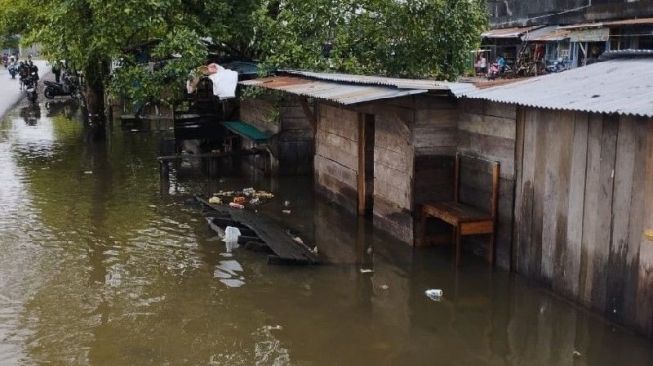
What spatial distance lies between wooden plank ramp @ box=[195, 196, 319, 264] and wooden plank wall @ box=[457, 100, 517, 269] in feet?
8.21

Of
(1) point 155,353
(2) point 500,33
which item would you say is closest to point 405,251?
(1) point 155,353

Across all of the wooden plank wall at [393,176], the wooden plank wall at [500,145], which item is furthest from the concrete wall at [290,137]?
the wooden plank wall at [500,145]

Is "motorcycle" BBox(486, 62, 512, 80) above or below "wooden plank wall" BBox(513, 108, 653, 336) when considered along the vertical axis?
above

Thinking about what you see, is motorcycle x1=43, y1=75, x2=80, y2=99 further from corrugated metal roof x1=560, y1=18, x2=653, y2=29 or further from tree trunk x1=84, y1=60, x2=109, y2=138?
corrugated metal roof x1=560, y1=18, x2=653, y2=29

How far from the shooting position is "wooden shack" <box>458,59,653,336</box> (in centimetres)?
638

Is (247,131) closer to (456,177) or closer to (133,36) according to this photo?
(133,36)

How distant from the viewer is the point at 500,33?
88.1ft

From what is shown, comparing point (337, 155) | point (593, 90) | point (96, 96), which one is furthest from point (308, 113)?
point (96, 96)

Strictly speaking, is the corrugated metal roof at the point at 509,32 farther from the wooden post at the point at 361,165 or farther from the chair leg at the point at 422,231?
the chair leg at the point at 422,231

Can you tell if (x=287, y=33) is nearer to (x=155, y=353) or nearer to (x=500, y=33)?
(x=155, y=353)

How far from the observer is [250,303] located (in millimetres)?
7941

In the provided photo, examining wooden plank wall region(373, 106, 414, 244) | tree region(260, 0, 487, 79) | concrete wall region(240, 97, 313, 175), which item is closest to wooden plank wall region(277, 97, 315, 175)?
concrete wall region(240, 97, 313, 175)

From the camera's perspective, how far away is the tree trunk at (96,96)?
72.2ft

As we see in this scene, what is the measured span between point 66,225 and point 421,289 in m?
6.40
